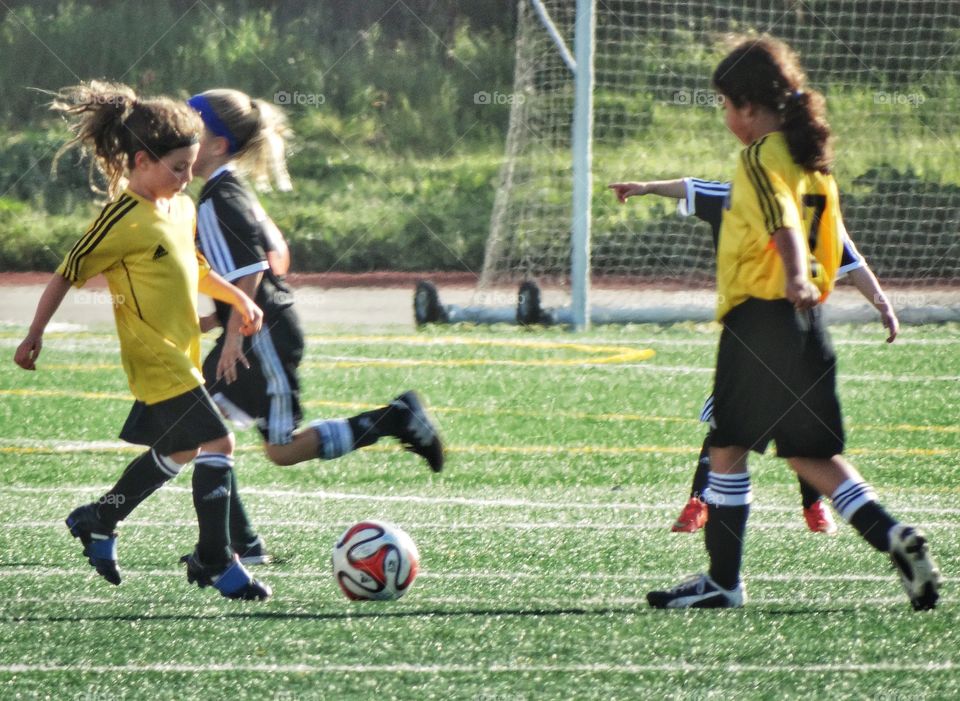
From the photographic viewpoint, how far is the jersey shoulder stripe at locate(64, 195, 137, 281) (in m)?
4.12

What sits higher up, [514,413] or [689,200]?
[689,200]

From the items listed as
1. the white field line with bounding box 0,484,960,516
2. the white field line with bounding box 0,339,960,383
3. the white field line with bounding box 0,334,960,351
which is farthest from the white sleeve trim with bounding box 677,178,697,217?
the white field line with bounding box 0,334,960,351

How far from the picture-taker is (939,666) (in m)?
3.42

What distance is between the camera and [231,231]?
4.62 metres

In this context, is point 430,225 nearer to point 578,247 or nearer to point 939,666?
point 578,247

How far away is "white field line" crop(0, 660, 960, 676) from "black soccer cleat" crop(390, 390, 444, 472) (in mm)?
1785

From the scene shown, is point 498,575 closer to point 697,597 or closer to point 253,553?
point 697,597

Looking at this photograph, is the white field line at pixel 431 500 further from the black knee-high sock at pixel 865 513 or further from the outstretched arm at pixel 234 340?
the black knee-high sock at pixel 865 513

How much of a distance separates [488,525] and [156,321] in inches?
63.5

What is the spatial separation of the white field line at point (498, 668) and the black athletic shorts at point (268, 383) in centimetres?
146

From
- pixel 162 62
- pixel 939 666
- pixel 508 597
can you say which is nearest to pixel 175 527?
pixel 508 597

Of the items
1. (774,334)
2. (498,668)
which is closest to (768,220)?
(774,334)

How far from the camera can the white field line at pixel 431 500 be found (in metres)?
5.58

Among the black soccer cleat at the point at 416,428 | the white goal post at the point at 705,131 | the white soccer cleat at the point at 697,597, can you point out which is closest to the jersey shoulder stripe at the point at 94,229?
the black soccer cleat at the point at 416,428
